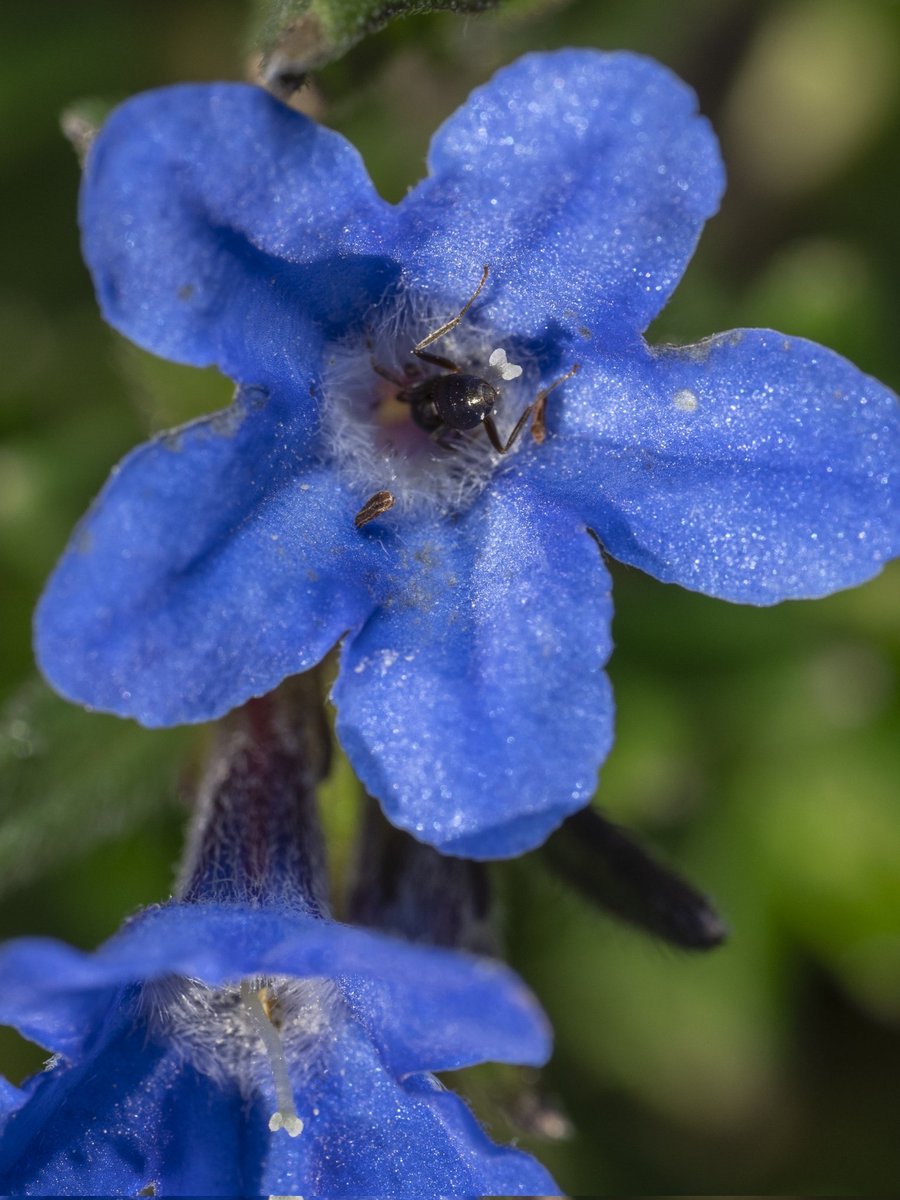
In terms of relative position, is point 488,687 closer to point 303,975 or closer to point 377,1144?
point 303,975

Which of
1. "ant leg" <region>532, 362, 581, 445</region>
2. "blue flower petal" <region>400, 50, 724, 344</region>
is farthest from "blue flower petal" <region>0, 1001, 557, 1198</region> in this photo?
"blue flower petal" <region>400, 50, 724, 344</region>

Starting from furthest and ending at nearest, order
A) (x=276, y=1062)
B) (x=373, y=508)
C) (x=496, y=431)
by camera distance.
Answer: (x=496, y=431)
(x=373, y=508)
(x=276, y=1062)

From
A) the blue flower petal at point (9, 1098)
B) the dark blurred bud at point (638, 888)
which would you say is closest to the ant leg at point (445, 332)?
the dark blurred bud at point (638, 888)

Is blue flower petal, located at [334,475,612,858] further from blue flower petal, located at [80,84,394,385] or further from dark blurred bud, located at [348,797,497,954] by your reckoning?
dark blurred bud, located at [348,797,497,954]

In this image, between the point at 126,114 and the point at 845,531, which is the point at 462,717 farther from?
the point at 126,114

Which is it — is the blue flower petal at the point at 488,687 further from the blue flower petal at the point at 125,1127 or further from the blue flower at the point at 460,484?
the blue flower petal at the point at 125,1127

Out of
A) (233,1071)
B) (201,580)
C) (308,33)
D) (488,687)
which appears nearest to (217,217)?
(308,33)
